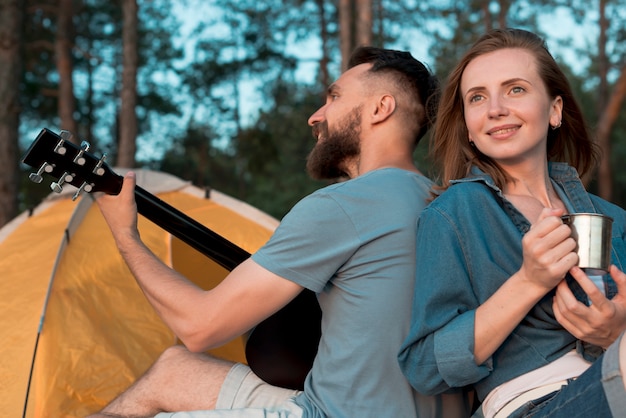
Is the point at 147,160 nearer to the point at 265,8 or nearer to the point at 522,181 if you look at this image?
the point at 265,8

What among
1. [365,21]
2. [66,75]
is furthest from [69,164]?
[66,75]

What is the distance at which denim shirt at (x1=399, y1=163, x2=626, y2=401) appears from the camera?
1.71 m

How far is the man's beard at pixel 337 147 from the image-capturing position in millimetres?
2412

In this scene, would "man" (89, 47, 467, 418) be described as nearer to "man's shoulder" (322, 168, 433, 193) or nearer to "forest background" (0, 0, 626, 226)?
"man's shoulder" (322, 168, 433, 193)

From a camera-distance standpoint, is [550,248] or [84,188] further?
[84,188]

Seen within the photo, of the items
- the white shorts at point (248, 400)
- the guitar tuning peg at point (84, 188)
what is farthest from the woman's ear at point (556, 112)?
the guitar tuning peg at point (84, 188)

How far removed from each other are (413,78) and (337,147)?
1.24 ft

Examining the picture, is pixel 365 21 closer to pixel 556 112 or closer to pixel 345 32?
pixel 345 32

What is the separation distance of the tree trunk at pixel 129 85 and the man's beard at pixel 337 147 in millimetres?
9686

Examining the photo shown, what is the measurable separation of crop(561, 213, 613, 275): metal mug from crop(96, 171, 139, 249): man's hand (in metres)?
1.28

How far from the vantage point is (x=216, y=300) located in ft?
6.34

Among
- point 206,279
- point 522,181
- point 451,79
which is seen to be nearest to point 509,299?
point 522,181

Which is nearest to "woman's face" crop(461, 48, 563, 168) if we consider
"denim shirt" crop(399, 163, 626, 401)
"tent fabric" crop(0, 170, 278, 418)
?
"denim shirt" crop(399, 163, 626, 401)

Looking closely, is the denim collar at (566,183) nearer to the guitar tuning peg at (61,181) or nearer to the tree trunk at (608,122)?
the guitar tuning peg at (61,181)
